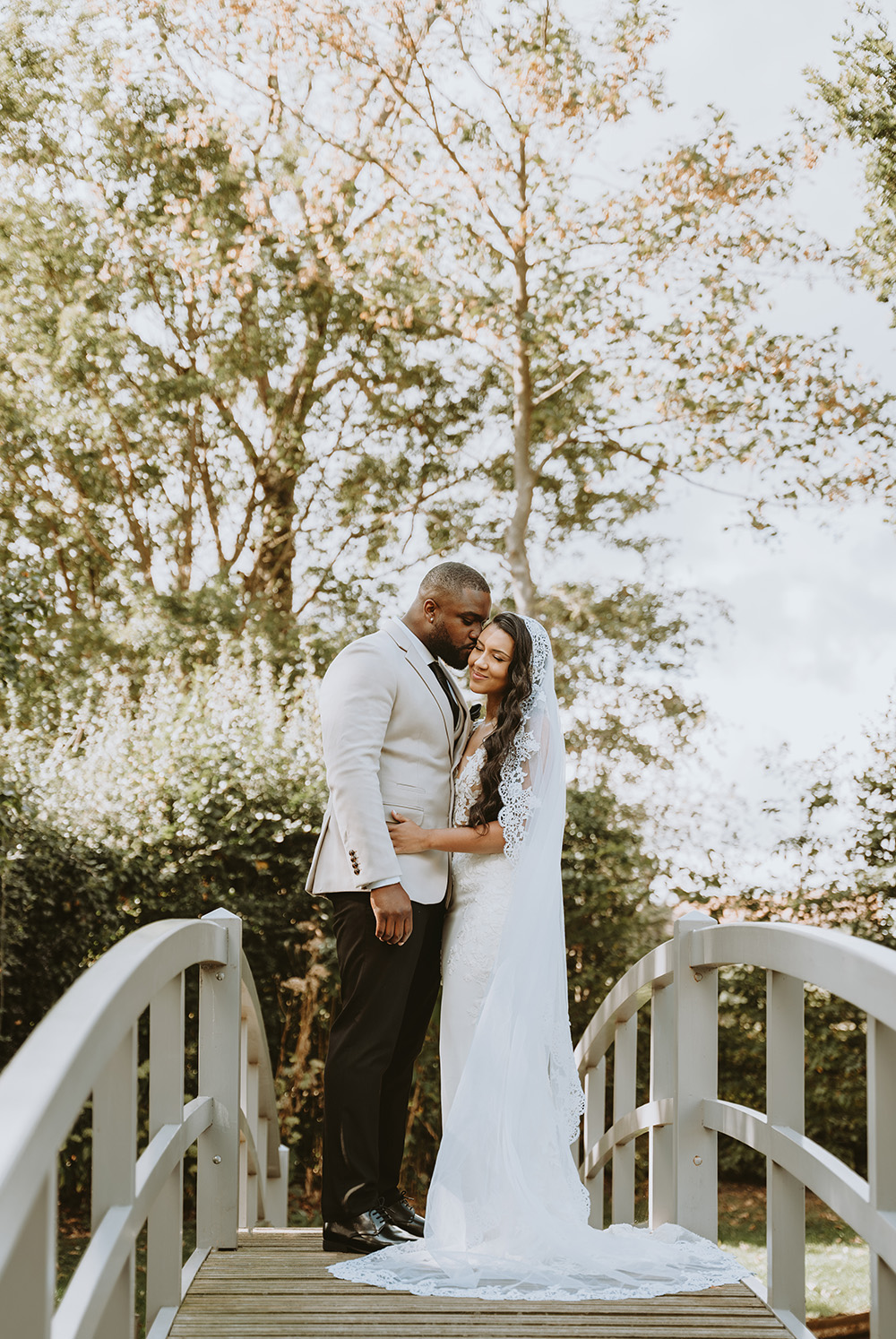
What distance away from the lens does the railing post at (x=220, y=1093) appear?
3.39 meters

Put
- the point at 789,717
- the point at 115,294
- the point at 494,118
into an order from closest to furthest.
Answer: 1. the point at 789,717
2. the point at 494,118
3. the point at 115,294

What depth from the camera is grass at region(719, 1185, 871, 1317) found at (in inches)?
260

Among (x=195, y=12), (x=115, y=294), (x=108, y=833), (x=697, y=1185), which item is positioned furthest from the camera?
(x=115, y=294)

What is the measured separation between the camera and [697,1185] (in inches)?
130

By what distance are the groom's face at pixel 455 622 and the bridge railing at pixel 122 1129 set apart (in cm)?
107

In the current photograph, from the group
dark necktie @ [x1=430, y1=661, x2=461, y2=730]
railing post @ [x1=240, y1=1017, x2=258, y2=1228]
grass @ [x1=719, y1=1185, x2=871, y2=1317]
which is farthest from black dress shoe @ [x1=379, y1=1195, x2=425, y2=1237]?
grass @ [x1=719, y1=1185, x2=871, y2=1317]

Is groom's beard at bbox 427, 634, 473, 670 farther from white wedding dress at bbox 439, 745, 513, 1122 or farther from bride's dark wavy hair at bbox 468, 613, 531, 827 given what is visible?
white wedding dress at bbox 439, 745, 513, 1122

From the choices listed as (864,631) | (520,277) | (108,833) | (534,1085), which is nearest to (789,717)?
(864,631)

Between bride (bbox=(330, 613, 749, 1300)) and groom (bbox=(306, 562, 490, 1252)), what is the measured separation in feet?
0.33

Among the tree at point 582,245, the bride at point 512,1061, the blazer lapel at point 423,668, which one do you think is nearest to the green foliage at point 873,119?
the tree at point 582,245

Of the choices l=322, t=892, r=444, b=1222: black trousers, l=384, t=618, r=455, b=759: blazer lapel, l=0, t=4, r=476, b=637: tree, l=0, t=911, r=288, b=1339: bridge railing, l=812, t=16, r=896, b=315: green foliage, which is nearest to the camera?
l=0, t=911, r=288, b=1339: bridge railing

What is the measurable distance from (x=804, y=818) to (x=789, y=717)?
172cm

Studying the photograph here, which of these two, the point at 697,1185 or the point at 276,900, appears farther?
the point at 276,900

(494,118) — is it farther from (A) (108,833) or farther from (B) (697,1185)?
(B) (697,1185)
